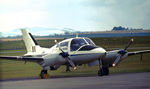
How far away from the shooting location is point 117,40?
58.8m

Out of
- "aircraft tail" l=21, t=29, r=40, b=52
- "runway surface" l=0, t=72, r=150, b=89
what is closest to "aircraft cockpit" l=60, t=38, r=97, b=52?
"runway surface" l=0, t=72, r=150, b=89

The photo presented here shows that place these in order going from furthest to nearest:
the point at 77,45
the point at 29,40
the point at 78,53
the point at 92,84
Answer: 1. the point at 29,40
2. the point at 77,45
3. the point at 78,53
4. the point at 92,84

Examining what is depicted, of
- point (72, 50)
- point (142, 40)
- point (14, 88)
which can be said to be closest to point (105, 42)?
point (142, 40)

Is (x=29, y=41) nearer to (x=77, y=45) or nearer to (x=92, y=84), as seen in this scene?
(x=77, y=45)

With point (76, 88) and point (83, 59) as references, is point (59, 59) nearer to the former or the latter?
point (83, 59)

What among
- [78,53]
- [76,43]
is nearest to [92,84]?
[78,53]

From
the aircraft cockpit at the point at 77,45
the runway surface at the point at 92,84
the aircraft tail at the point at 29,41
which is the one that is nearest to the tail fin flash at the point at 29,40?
the aircraft tail at the point at 29,41

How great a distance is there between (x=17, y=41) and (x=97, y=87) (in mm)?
55351

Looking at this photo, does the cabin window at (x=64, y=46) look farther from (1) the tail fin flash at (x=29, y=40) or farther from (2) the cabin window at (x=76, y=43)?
(1) the tail fin flash at (x=29, y=40)

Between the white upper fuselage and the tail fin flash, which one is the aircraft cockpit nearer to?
the white upper fuselage

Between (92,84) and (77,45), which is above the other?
(77,45)

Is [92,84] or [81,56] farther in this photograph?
[81,56]

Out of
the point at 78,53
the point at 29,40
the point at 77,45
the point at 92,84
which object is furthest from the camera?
the point at 29,40

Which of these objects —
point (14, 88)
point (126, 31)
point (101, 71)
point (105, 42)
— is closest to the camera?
point (14, 88)
